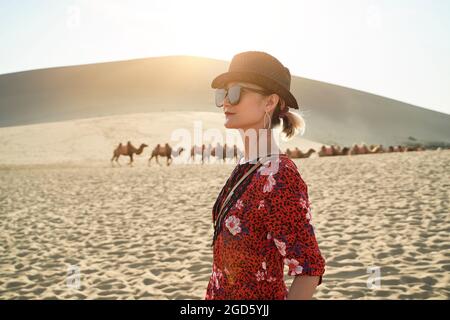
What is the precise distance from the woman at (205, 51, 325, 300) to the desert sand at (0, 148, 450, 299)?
10.2 feet

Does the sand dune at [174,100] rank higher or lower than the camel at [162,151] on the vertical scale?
higher

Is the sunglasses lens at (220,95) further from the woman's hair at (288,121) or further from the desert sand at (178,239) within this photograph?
the desert sand at (178,239)

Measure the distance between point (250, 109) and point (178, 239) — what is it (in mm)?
5974

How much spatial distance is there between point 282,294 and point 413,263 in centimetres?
435

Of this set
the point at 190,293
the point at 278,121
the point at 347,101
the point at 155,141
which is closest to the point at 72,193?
the point at 190,293

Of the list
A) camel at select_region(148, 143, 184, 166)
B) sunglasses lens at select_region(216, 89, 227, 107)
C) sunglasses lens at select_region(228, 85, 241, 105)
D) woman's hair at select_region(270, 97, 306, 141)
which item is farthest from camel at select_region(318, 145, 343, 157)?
sunglasses lens at select_region(228, 85, 241, 105)

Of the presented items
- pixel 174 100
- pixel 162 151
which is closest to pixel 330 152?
pixel 162 151

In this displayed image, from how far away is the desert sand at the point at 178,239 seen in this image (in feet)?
17.3

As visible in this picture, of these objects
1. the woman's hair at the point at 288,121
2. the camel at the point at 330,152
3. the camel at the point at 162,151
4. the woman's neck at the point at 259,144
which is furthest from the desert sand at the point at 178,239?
the camel at the point at 330,152

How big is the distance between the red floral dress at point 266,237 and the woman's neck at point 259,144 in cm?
7

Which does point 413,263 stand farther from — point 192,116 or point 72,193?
point 192,116

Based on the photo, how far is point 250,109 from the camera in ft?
6.65

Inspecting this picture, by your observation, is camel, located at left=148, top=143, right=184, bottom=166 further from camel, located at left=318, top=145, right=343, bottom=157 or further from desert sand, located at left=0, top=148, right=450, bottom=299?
desert sand, located at left=0, top=148, right=450, bottom=299

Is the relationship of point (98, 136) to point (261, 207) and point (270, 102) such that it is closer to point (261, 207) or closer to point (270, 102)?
point (270, 102)
